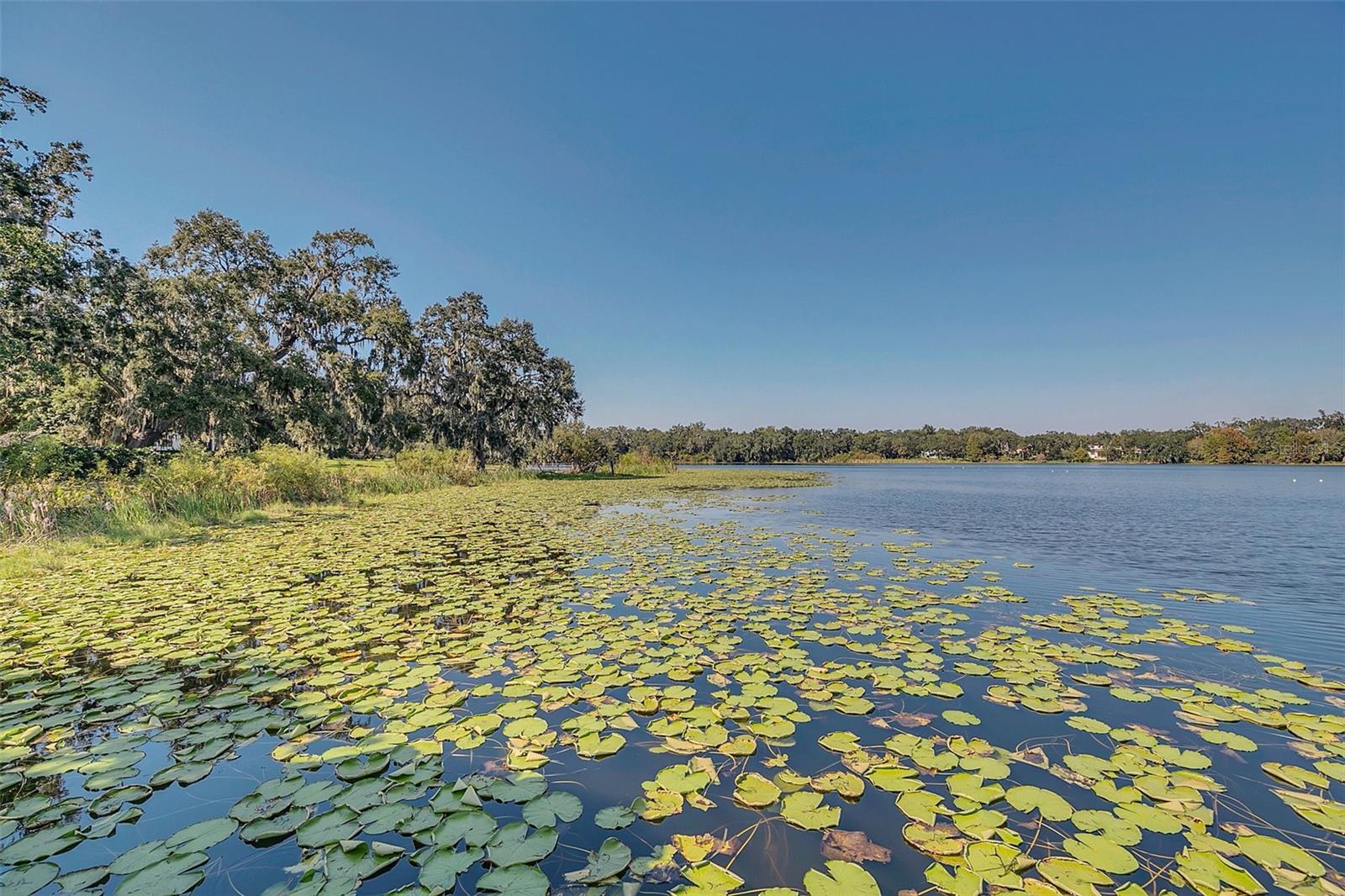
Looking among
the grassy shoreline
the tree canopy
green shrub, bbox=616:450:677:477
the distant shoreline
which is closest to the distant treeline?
the distant shoreline

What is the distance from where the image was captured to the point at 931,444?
11194cm

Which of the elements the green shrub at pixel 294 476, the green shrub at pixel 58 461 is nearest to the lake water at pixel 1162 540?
the green shrub at pixel 294 476

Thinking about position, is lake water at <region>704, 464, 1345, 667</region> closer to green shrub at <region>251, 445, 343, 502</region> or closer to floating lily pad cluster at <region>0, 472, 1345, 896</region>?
floating lily pad cluster at <region>0, 472, 1345, 896</region>

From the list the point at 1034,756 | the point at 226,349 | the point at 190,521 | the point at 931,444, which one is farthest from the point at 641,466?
the point at 931,444

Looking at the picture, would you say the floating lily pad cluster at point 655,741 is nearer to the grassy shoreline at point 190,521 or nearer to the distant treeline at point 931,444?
the grassy shoreline at point 190,521

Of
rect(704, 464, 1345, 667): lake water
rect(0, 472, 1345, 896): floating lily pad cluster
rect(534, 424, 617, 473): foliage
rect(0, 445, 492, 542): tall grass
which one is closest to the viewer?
rect(0, 472, 1345, 896): floating lily pad cluster

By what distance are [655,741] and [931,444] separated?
4804 inches

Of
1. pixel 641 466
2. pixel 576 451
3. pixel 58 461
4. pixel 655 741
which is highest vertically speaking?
pixel 576 451

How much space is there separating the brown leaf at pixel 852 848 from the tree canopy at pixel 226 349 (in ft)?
49.3

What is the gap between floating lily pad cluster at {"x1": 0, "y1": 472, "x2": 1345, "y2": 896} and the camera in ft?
7.45

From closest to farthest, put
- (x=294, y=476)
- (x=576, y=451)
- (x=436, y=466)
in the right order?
(x=294, y=476)
(x=436, y=466)
(x=576, y=451)

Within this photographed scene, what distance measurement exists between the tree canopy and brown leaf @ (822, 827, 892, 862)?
15.0 m

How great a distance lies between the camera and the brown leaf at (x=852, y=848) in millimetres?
2318

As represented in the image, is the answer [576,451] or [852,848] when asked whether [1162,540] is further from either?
[576,451]
